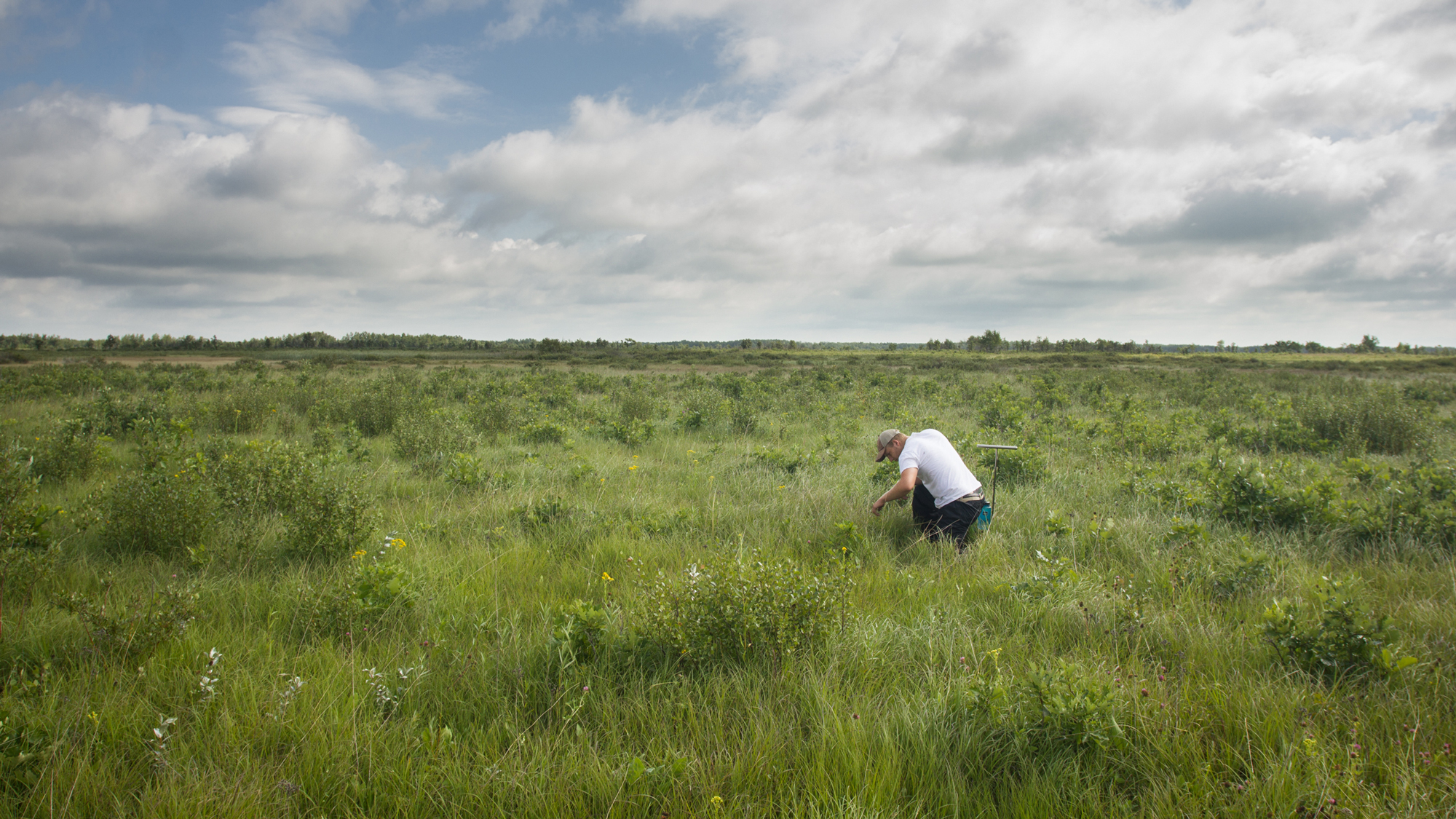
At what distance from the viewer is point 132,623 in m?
3.53

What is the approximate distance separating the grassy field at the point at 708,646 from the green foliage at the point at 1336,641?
0.07ft

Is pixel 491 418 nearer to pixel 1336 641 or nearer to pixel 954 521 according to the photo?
pixel 954 521

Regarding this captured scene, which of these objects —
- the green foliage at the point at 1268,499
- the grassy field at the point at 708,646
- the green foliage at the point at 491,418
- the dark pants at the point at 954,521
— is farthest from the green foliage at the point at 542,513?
the green foliage at the point at 1268,499

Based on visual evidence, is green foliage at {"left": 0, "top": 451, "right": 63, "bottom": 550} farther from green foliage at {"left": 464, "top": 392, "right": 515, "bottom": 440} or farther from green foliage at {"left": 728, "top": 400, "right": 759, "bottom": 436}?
green foliage at {"left": 728, "top": 400, "right": 759, "bottom": 436}

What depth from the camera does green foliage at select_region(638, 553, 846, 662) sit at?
142 inches

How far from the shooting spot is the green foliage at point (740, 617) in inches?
142

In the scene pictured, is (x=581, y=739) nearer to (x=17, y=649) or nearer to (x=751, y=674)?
(x=751, y=674)

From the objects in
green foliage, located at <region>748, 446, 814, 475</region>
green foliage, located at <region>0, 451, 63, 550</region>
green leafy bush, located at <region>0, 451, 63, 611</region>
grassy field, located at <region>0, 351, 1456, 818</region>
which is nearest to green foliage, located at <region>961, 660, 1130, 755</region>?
grassy field, located at <region>0, 351, 1456, 818</region>

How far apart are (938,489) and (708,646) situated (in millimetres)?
3760

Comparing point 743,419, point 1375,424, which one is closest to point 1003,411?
point 743,419

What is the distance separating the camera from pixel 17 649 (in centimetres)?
357

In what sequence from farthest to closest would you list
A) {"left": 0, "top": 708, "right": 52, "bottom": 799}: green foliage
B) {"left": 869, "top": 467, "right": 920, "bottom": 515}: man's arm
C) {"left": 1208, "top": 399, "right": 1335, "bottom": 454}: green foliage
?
1. {"left": 1208, "top": 399, "right": 1335, "bottom": 454}: green foliage
2. {"left": 869, "top": 467, "right": 920, "bottom": 515}: man's arm
3. {"left": 0, "top": 708, "right": 52, "bottom": 799}: green foliage

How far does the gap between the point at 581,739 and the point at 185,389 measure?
23.4 m

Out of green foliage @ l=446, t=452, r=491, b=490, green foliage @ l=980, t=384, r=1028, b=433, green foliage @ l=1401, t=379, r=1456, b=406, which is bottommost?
green foliage @ l=446, t=452, r=491, b=490
